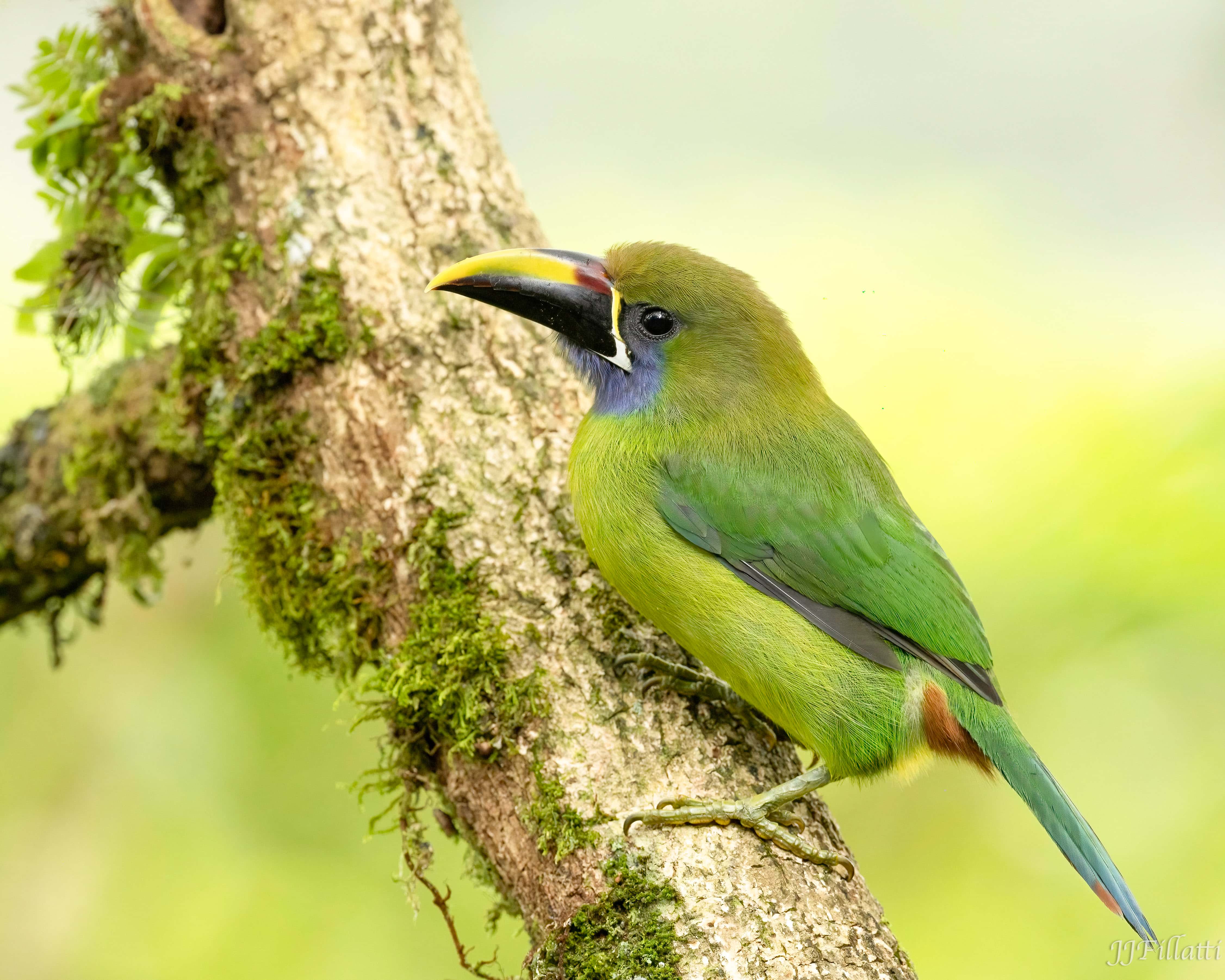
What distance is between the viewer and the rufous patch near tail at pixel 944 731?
8.05 feet

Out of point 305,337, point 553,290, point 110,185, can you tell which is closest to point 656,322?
point 553,290

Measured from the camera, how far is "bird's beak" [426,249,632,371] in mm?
2670

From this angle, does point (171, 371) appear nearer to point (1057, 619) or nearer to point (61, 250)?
point (61, 250)

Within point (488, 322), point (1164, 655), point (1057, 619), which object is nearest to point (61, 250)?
point (488, 322)

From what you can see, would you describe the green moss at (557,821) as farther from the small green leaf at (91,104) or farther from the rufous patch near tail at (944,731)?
the small green leaf at (91,104)

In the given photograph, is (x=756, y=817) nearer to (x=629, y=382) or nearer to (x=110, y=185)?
(x=629, y=382)

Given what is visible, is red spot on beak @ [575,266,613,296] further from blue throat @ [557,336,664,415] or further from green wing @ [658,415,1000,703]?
green wing @ [658,415,1000,703]

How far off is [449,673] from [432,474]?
0.54 metres

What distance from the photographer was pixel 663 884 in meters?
2.10

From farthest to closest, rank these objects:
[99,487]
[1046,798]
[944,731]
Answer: [99,487] → [944,731] → [1046,798]

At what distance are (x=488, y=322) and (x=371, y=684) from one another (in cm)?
107

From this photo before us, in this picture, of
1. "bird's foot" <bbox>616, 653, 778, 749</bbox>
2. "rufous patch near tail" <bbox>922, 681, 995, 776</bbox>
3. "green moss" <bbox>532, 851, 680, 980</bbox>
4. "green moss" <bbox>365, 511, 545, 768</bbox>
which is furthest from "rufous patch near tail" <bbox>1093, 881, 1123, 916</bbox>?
"green moss" <bbox>365, 511, 545, 768</bbox>
